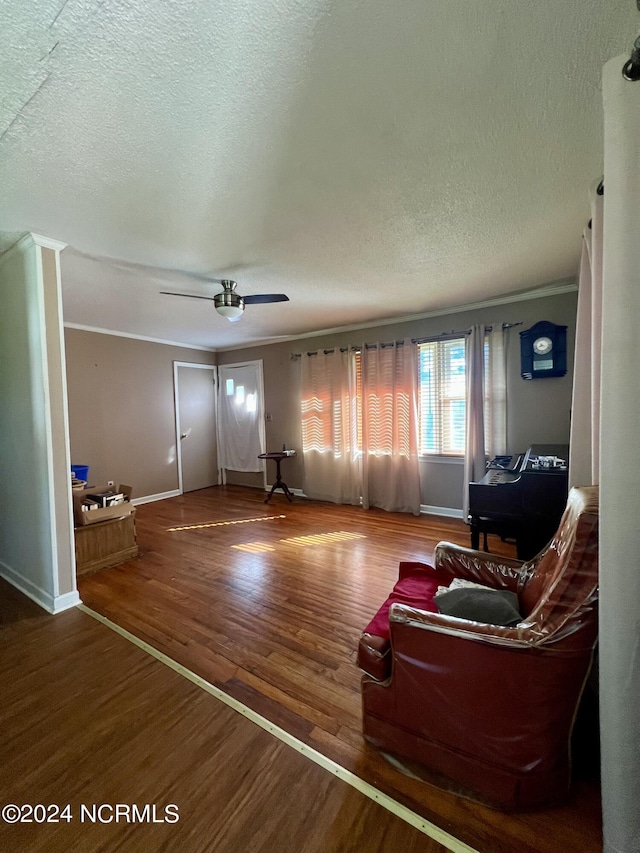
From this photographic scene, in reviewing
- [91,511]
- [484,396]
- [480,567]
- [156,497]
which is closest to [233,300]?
[91,511]

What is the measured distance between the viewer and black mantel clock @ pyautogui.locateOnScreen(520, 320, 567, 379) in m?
3.31

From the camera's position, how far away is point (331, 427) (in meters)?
4.78

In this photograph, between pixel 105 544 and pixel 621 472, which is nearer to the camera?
pixel 621 472

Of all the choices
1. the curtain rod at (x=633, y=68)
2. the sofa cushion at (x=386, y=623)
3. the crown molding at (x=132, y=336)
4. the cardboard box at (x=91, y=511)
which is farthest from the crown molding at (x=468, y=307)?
the cardboard box at (x=91, y=511)

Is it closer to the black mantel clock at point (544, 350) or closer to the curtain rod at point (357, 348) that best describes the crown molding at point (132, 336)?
the curtain rod at point (357, 348)

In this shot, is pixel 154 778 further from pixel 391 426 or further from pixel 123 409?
pixel 123 409

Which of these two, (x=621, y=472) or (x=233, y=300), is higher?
(x=233, y=300)

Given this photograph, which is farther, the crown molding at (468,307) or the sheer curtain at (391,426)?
the sheer curtain at (391,426)

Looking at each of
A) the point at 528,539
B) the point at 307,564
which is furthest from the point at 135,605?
the point at 528,539

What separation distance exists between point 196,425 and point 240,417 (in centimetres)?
74

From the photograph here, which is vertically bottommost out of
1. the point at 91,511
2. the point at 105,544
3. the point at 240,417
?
the point at 105,544

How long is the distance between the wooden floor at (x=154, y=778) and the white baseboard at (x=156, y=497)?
3323mm

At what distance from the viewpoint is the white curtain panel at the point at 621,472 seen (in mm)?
864

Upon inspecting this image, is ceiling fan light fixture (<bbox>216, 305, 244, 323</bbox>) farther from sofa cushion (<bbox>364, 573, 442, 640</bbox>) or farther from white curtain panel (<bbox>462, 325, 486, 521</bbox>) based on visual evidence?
white curtain panel (<bbox>462, 325, 486, 521</bbox>)
